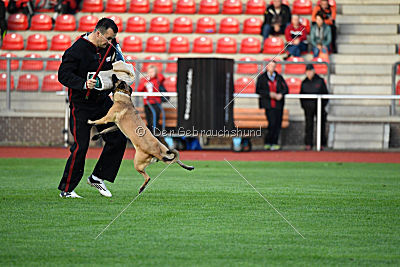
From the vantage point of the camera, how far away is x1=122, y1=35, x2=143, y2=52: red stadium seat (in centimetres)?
2252

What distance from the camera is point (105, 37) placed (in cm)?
883

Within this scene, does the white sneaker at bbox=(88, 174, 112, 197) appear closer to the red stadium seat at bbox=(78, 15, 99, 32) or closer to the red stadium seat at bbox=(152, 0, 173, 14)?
the red stadium seat at bbox=(78, 15, 99, 32)

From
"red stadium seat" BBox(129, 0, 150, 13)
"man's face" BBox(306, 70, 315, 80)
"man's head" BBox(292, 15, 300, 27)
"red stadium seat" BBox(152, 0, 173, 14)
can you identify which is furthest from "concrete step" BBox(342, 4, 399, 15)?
"red stadium seat" BBox(129, 0, 150, 13)

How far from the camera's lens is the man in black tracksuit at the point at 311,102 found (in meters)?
19.5

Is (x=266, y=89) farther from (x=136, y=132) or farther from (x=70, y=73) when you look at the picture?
(x=136, y=132)

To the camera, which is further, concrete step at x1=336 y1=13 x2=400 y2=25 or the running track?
concrete step at x1=336 y1=13 x2=400 y2=25

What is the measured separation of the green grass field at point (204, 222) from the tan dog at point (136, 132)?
0.53 metres

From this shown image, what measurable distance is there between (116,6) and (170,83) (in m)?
4.82

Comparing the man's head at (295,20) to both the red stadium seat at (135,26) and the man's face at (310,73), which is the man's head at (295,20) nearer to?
the man's face at (310,73)

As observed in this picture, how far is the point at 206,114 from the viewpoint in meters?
16.5

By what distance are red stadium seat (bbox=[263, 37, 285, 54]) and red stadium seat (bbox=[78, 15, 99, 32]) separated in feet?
16.5

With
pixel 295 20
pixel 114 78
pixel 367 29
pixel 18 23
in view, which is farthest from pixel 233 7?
pixel 114 78

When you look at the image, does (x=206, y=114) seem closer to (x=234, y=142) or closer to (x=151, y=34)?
(x=234, y=142)

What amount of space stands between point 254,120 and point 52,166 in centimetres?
624
